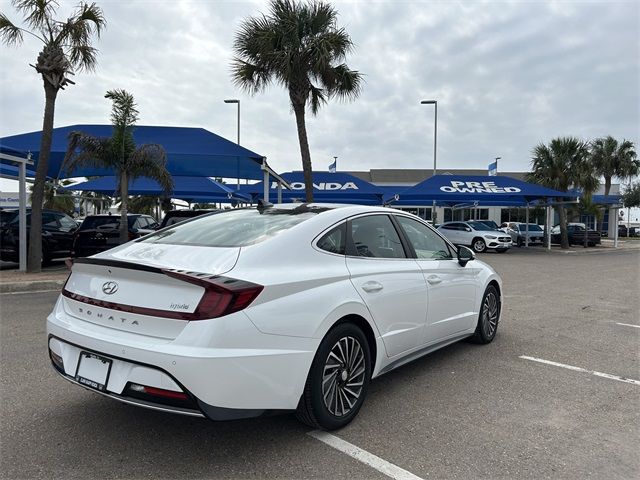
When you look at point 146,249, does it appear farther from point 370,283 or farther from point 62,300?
point 370,283

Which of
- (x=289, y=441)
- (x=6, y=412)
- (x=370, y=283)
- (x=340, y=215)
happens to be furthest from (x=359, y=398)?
(x=6, y=412)

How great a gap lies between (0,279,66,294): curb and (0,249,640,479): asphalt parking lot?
4750 mm

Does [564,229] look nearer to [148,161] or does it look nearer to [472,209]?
[148,161]

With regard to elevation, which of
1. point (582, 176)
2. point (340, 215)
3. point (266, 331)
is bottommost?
point (266, 331)

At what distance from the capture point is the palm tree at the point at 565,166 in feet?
86.5

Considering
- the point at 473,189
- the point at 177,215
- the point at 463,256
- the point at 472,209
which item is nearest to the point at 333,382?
the point at 463,256

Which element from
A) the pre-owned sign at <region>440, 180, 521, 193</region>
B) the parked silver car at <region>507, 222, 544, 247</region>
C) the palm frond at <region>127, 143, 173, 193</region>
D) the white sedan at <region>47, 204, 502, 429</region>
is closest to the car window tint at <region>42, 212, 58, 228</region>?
the palm frond at <region>127, 143, 173, 193</region>

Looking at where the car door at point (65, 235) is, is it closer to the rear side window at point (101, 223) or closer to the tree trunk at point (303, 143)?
the rear side window at point (101, 223)

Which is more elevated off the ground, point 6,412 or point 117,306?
point 117,306

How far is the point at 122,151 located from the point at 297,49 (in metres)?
6.51

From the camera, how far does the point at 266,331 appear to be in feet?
9.33

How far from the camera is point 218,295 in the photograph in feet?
8.99

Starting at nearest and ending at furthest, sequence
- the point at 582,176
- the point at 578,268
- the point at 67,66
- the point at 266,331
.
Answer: the point at 266,331
the point at 67,66
the point at 578,268
the point at 582,176

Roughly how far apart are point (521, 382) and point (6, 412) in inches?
171
